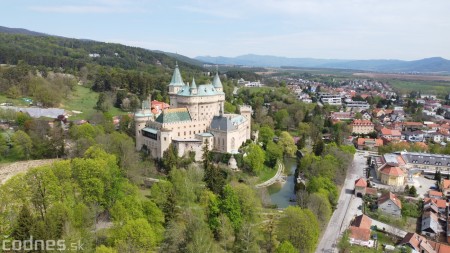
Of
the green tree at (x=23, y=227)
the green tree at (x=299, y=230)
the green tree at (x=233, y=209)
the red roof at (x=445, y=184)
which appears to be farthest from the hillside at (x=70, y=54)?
the red roof at (x=445, y=184)

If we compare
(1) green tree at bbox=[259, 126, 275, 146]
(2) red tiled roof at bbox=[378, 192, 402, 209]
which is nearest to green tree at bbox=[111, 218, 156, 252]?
(2) red tiled roof at bbox=[378, 192, 402, 209]

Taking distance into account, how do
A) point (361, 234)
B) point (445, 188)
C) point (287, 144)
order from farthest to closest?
point (287, 144) → point (445, 188) → point (361, 234)

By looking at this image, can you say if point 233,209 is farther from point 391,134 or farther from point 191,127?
point 391,134

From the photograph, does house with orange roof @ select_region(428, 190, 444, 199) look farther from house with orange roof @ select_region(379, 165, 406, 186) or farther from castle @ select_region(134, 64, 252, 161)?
castle @ select_region(134, 64, 252, 161)

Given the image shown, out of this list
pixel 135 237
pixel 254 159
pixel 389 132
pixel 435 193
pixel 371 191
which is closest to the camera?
pixel 135 237

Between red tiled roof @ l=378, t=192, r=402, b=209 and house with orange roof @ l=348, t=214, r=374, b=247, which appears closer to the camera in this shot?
house with orange roof @ l=348, t=214, r=374, b=247

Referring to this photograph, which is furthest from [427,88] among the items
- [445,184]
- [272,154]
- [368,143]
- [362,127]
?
[272,154]
